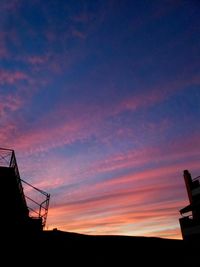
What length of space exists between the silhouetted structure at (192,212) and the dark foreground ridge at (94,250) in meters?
6.54

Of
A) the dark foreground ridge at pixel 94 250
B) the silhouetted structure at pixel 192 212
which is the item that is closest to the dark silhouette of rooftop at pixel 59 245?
the dark foreground ridge at pixel 94 250

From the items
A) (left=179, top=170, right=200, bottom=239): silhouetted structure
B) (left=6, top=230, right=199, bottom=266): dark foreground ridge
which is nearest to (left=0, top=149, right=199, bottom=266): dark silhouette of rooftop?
(left=6, top=230, right=199, bottom=266): dark foreground ridge

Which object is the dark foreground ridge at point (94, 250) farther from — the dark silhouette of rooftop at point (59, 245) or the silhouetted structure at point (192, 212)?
the silhouetted structure at point (192, 212)

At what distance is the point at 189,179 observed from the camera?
1190 inches

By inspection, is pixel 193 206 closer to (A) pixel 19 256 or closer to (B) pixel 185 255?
(B) pixel 185 255

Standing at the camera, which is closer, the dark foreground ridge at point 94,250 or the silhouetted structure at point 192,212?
the dark foreground ridge at point 94,250

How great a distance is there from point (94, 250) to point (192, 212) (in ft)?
51.8

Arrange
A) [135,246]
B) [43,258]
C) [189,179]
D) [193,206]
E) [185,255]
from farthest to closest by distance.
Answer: [189,179] → [193,206] → [185,255] → [135,246] → [43,258]

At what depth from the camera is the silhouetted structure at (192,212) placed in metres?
25.0

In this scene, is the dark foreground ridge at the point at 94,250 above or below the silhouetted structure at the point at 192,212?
below

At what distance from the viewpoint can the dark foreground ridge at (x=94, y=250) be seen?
41.4 ft

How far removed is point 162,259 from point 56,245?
727 centimetres

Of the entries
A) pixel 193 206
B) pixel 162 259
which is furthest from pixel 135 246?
pixel 193 206

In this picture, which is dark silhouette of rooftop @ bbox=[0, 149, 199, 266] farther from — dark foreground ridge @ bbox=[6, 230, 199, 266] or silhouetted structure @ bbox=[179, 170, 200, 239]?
silhouetted structure @ bbox=[179, 170, 200, 239]
